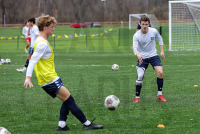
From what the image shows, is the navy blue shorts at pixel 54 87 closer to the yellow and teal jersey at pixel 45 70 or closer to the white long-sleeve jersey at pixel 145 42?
the yellow and teal jersey at pixel 45 70

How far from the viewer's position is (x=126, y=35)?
128ft

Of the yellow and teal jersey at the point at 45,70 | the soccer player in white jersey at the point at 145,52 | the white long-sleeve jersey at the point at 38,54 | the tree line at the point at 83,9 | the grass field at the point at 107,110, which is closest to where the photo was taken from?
the white long-sleeve jersey at the point at 38,54

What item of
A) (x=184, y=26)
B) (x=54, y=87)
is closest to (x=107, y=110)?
(x=54, y=87)

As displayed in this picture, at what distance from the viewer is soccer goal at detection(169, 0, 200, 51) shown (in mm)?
24141

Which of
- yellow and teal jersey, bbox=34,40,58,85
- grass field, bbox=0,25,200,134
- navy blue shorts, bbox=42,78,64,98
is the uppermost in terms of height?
yellow and teal jersey, bbox=34,40,58,85

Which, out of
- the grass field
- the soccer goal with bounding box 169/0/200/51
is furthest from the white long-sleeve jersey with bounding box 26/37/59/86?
the soccer goal with bounding box 169/0/200/51

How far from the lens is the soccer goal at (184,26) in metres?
24.1

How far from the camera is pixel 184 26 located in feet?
83.8

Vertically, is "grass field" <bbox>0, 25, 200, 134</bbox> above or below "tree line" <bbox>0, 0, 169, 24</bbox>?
below

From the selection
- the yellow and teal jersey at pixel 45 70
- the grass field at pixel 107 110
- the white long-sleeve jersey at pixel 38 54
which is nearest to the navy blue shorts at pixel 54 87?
the yellow and teal jersey at pixel 45 70

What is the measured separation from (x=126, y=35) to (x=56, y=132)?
3341 cm

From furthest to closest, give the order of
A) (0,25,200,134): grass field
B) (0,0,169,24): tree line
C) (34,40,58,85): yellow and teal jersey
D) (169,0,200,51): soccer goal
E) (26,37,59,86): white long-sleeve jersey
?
1. (0,0,169,24): tree line
2. (169,0,200,51): soccer goal
3. (0,25,200,134): grass field
4. (34,40,58,85): yellow and teal jersey
5. (26,37,59,86): white long-sleeve jersey

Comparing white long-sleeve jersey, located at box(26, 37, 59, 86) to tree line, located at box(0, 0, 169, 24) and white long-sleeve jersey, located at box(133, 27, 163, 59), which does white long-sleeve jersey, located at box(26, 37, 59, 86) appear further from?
tree line, located at box(0, 0, 169, 24)

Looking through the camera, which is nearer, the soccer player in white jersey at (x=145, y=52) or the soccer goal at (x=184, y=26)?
→ the soccer player in white jersey at (x=145, y=52)
